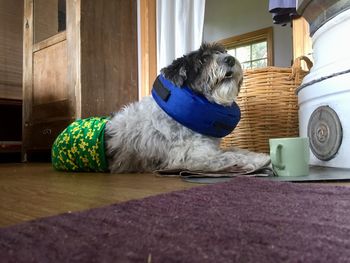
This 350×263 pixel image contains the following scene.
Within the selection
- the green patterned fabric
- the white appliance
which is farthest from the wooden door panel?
the white appliance

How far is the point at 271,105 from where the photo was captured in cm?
181

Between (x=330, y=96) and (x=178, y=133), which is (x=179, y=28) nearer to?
(x=178, y=133)

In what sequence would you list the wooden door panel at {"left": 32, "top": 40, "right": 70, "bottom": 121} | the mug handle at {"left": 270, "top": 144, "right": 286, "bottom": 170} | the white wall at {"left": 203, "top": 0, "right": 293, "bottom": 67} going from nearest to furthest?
the mug handle at {"left": 270, "top": 144, "right": 286, "bottom": 170}
the wooden door panel at {"left": 32, "top": 40, "right": 70, "bottom": 121}
the white wall at {"left": 203, "top": 0, "right": 293, "bottom": 67}

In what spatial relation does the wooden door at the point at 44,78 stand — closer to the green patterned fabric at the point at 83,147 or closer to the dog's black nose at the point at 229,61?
the green patterned fabric at the point at 83,147

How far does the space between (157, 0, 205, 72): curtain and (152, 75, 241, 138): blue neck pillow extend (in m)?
1.23

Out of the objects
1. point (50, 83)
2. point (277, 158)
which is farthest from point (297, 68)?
point (50, 83)

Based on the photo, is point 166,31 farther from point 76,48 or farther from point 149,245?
point 149,245

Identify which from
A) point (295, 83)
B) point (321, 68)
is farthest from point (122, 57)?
point (321, 68)

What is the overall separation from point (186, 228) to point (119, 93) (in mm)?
2269

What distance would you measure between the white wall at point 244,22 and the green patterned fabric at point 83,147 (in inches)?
152

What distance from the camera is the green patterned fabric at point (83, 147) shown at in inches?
60.1

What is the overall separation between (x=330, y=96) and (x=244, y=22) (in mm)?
4299

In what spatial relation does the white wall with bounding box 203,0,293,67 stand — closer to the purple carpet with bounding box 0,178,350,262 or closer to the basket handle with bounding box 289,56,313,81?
the basket handle with bounding box 289,56,313,81

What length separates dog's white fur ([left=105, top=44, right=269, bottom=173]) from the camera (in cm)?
139
